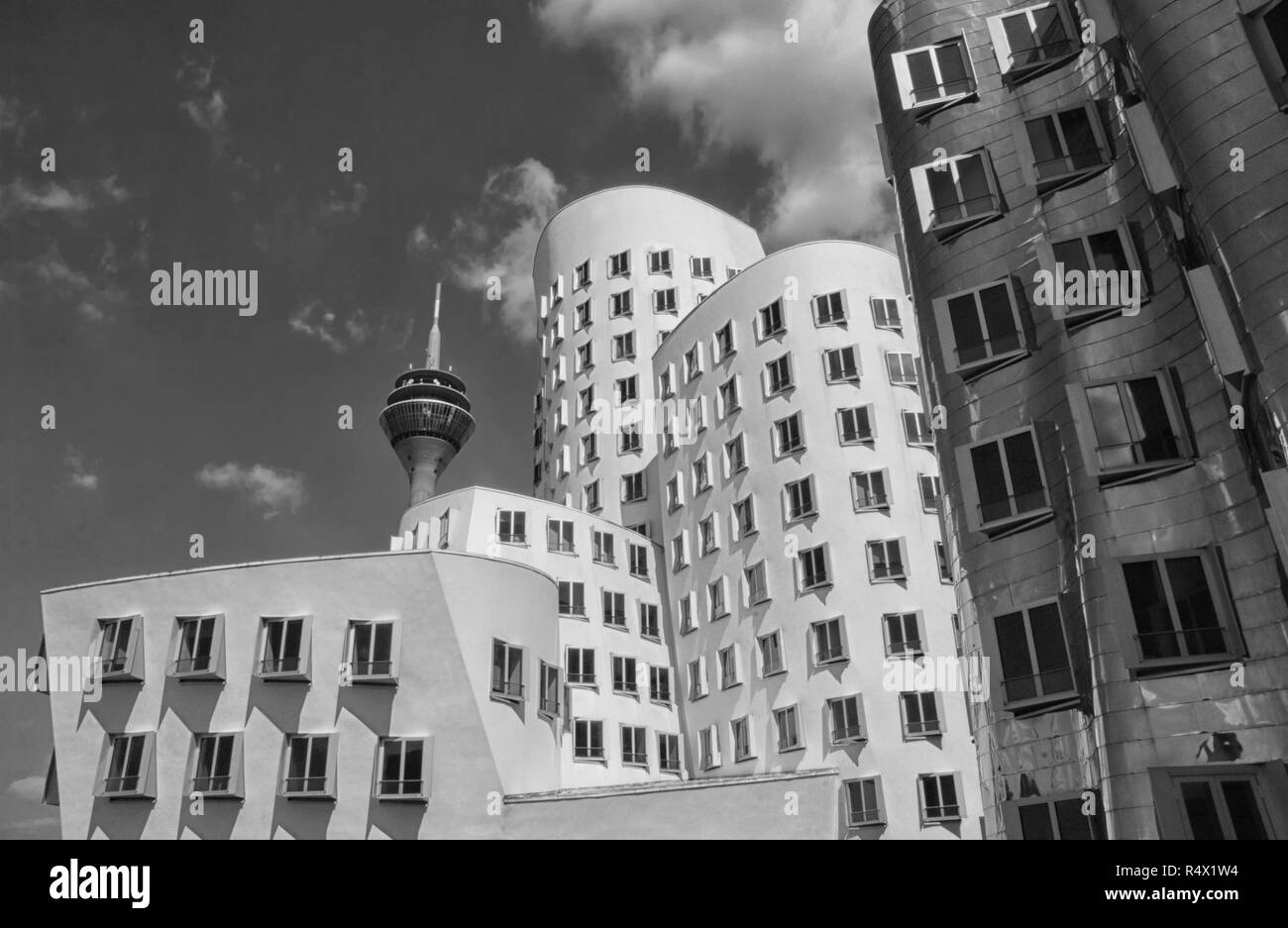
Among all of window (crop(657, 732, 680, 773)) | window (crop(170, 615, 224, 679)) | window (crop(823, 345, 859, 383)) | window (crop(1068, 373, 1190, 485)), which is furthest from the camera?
window (crop(657, 732, 680, 773))

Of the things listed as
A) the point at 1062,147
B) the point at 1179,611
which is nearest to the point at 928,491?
the point at 1062,147

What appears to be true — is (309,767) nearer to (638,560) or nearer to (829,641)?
(829,641)

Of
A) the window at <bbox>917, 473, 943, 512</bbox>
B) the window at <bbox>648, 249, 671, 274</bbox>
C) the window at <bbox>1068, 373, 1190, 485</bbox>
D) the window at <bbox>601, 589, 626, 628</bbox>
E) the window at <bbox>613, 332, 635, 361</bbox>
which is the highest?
the window at <bbox>648, 249, 671, 274</bbox>

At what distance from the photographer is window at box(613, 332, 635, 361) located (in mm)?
58434

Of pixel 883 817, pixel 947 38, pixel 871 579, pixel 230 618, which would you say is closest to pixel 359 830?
pixel 230 618

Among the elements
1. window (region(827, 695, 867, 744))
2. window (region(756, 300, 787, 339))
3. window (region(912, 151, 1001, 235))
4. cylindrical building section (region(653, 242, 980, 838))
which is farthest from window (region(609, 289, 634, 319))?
window (region(912, 151, 1001, 235))

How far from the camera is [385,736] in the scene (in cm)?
3102

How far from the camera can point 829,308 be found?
144 ft

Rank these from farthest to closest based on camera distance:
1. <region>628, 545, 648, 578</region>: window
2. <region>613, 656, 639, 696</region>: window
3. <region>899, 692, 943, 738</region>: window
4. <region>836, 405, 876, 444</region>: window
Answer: <region>628, 545, 648, 578</region>: window < <region>613, 656, 639, 696</region>: window < <region>836, 405, 876, 444</region>: window < <region>899, 692, 943, 738</region>: window

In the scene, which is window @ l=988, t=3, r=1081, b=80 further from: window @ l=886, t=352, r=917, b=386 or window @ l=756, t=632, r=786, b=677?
window @ l=756, t=632, r=786, b=677

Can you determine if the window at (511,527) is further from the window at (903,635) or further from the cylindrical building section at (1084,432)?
the cylindrical building section at (1084,432)

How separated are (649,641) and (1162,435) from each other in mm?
33649

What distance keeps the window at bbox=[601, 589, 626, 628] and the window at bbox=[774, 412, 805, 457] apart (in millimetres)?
12186

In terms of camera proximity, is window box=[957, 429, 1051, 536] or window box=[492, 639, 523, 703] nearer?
window box=[957, 429, 1051, 536]
